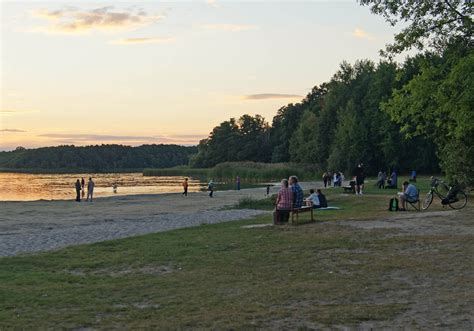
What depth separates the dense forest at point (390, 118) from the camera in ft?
73.3

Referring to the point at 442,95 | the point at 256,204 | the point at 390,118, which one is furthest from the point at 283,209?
the point at 390,118

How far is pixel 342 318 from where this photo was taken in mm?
7574

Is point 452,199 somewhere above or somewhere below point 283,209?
above

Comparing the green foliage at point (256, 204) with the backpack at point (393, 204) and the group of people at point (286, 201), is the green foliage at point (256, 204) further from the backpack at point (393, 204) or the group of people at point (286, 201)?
the group of people at point (286, 201)

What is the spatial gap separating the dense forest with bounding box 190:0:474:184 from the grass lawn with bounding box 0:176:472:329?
8.12m

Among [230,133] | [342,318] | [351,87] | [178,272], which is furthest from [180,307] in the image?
[230,133]

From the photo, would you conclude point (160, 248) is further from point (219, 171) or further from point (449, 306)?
point (219, 171)

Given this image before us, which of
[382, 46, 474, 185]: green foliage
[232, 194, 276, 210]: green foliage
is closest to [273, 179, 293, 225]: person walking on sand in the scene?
[382, 46, 474, 185]: green foliage

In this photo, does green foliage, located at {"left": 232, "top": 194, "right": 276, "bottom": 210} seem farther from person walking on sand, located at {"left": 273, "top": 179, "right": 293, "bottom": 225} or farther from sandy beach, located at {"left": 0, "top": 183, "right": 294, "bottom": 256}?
person walking on sand, located at {"left": 273, "top": 179, "right": 293, "bottom": 225}

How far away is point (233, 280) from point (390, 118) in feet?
155

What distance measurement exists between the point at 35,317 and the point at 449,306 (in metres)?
5.67

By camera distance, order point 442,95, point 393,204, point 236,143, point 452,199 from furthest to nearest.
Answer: point 236,143 < point 393,204 < point 452,199 < point 442,95

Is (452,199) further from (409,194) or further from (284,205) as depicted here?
(284,205)

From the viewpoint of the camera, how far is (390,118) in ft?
181
